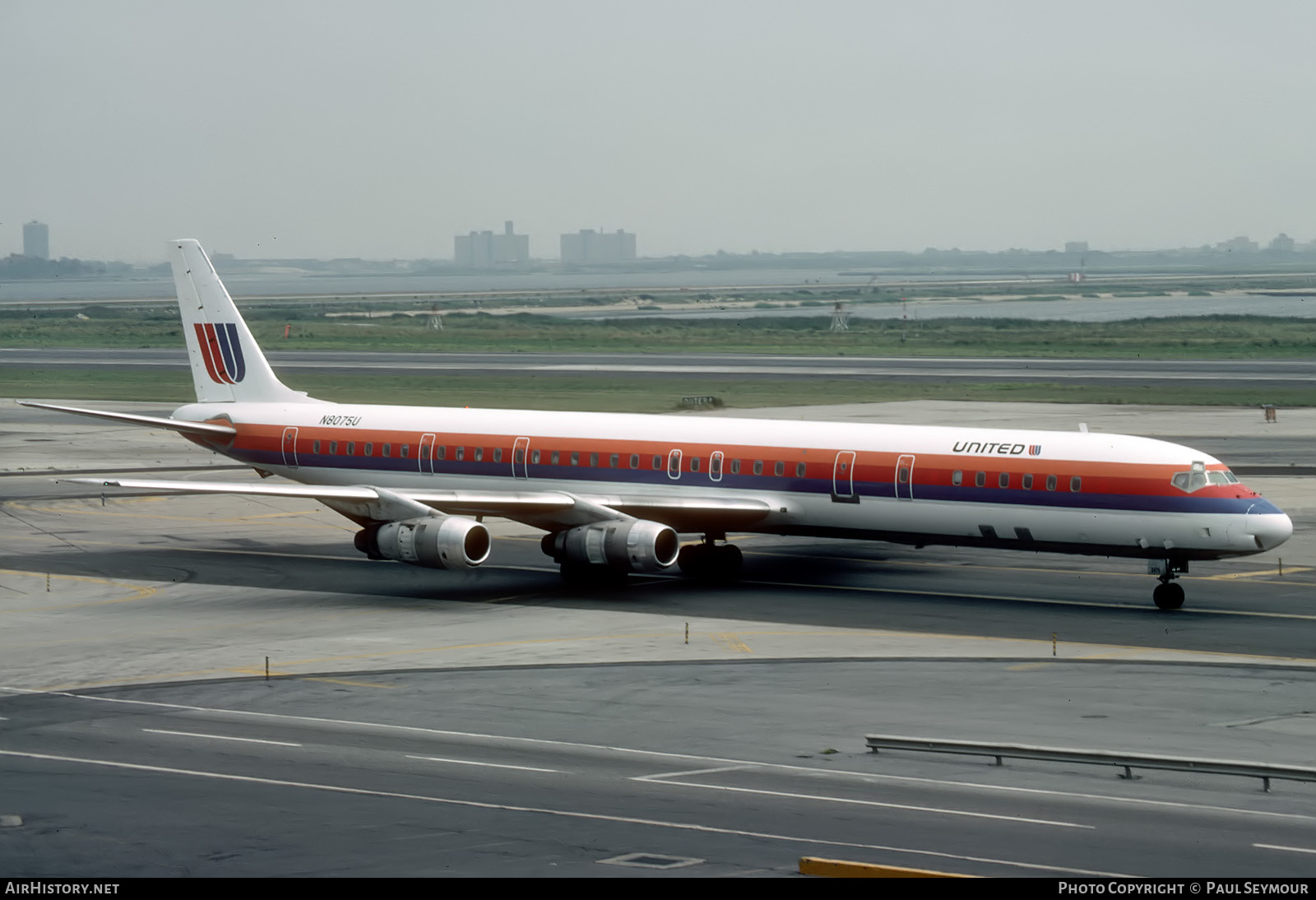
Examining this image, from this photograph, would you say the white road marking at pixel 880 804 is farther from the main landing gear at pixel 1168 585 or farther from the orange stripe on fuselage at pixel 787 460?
the main landing gear at pixel 1168 585

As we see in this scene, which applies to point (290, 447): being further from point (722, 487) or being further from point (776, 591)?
point (776, 591)

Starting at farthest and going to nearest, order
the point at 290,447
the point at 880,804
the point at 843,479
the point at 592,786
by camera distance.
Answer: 1. the point at 290,447
2. the point at 843,479
3. the point at 592,786
4. the point at 880,804

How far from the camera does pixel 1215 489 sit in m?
40.0

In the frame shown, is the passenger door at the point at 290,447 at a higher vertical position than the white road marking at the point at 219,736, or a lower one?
higher

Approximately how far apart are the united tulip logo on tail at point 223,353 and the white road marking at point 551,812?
2814 centimetres

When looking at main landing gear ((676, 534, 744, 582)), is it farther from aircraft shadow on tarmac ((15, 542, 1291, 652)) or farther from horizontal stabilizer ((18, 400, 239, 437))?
horizontal stabilizer ((18, 400, 239, 437))

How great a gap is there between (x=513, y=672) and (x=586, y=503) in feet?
33.9

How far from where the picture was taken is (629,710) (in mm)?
30766

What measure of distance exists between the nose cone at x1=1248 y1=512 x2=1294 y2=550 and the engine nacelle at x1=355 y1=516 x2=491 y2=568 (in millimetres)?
18297

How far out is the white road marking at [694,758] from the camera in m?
23.5

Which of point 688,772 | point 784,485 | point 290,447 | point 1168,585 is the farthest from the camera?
point 290,447

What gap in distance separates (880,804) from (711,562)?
2319 cm

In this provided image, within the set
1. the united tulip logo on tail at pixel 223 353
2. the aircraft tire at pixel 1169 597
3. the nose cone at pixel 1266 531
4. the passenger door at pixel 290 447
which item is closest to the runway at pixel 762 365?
the united tulip logo on tail at pixel 223 353

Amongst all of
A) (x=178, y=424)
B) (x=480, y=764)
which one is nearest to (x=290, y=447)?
(x=178, y=424)
